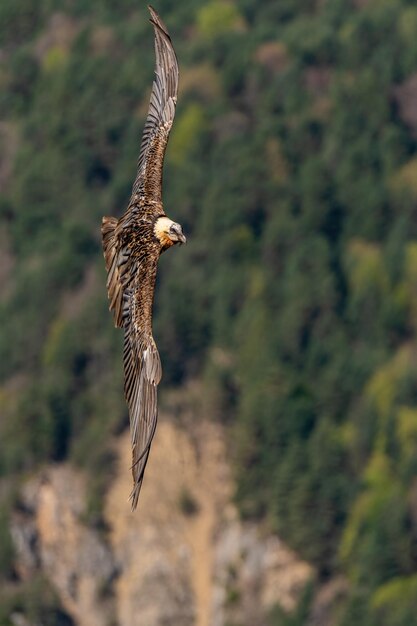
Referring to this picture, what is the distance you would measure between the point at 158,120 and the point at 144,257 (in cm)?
318

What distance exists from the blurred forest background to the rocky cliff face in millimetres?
960

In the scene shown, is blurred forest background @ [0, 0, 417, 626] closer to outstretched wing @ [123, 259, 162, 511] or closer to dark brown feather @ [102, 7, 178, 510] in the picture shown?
dark brown feather @ [102, 7, 178, 510]

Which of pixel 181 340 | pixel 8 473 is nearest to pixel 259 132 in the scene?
pixel 181 340

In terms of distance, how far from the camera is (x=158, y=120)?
92.3ft

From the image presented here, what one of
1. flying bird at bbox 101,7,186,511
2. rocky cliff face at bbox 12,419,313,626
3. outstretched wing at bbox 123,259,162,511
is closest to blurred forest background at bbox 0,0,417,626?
rocky cliff face at bbox 12,419,313,626

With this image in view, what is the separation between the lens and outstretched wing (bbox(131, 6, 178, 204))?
27047 mm

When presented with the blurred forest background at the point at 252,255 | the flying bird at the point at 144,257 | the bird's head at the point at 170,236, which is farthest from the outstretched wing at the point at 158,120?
the blurred forest background at the point at 252,255

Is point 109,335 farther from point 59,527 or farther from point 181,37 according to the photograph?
point 181,37

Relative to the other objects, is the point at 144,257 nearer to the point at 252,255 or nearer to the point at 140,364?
the point at 140,364

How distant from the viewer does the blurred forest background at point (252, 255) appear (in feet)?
277

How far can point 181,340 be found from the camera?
89688 mm

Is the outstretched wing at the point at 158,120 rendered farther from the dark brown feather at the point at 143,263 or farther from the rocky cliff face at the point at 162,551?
the rocky cliff face at the point at 162,551

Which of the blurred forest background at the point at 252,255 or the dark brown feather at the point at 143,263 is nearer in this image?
the dark brown feather at the point at 143,263

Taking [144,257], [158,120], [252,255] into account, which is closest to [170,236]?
[144,257]
